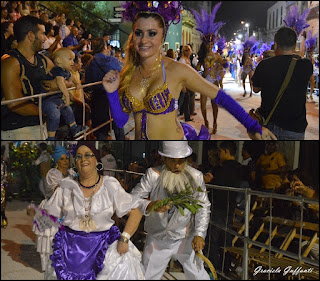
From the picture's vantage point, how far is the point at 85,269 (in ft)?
5.83

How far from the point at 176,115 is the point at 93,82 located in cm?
34

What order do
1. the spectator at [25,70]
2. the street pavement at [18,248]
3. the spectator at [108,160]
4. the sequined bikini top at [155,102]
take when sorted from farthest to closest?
the street pavement at [18,248]
the spectator at [108,160]
the spectator at [25,70]
the sequined bikini top at [155,102]

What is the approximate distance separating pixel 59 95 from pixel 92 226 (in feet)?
1.58

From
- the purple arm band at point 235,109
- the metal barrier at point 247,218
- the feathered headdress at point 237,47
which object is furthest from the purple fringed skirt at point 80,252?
the feathered headdress at point 237,47

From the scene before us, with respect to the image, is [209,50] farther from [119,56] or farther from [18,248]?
[18,248]

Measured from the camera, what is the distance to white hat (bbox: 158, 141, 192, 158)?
1.73 m

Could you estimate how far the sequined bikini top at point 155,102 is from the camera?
5.06 ft

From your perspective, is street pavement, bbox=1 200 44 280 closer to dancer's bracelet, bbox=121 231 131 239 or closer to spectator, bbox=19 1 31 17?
dancer's bracelet, bbox=121 231 131 239

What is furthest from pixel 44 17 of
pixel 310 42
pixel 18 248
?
pixel 310 42

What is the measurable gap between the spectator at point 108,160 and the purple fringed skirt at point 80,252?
198 millimetres

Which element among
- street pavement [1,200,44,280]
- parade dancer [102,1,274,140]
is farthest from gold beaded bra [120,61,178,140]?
street pavement [1,200,44,280]

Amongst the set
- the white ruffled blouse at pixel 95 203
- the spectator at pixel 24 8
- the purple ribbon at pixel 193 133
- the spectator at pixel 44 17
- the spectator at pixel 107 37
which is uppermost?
the spectator at pixel 24 8

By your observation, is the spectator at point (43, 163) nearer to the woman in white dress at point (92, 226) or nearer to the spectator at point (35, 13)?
the woman in white dress at point (92, 226)

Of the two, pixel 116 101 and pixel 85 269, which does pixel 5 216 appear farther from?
pixel 116 101
